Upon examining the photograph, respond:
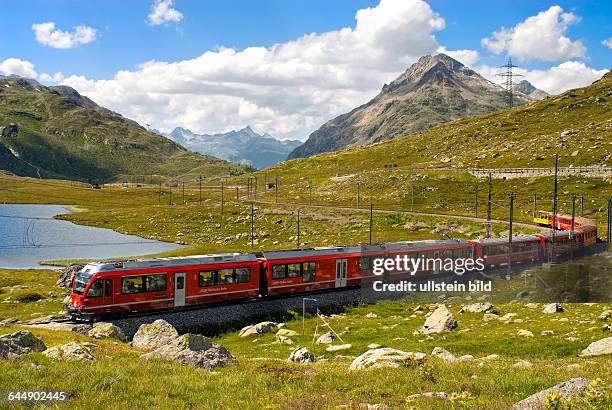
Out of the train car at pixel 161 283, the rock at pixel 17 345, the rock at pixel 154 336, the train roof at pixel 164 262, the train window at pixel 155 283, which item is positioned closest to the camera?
the rock at pixel 17 345

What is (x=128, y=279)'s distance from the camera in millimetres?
38500

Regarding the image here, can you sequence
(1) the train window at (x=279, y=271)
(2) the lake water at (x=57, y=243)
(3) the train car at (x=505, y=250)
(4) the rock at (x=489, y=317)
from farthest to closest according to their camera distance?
1. (2) the lake water at (x=57, y=243)
2. (3) the train car at (x=505, y=250)
3. (1) the train window at (x=279, y=271)
4. (4) the rock at (x=489, y=317)

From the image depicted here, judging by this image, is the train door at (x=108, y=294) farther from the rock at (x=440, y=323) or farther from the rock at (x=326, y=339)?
the rock at (x=440, y=323)

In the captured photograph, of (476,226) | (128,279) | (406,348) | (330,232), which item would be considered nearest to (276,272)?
(128,279)

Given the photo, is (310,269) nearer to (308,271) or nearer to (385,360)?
(308,271)

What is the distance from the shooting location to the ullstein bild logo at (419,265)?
5278cm

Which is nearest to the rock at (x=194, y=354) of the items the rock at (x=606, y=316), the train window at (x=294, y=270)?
the rock at (x=606, y=316)

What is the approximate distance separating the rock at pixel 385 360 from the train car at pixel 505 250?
127 ft

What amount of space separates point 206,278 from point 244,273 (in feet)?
12.2

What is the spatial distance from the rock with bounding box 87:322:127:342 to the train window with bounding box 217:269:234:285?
389 inches

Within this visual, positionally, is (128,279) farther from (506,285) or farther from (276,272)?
(506,285)

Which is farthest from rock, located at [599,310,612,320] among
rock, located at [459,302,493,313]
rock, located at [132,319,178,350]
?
rock, located at [132,319,178,350]

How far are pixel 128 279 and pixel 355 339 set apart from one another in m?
18.4

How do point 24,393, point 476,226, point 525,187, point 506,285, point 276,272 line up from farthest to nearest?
1. point 525,187
2. point 476,226
3. point 506,285
4. point 276,272
5. point 24,393
